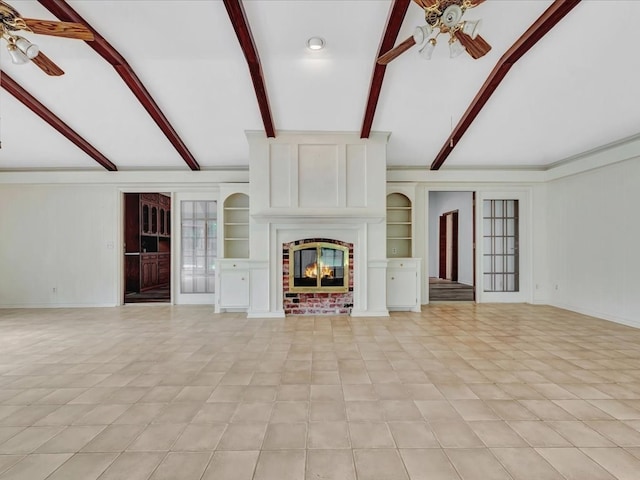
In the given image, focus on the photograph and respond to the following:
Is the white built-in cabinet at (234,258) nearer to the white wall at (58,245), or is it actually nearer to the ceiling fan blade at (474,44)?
the white wall at (58,245)

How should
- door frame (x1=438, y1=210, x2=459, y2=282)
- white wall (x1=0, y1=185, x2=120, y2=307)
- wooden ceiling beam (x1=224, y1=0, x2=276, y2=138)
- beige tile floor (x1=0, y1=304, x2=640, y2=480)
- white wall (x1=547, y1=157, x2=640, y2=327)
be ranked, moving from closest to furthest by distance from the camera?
1. beige tile floor (x1=0, y1=304, x2=640, y2=480)
2. wooden ceiling beam (x1=224, y1=0, x2=276, y2=138)
3. white wall (x1=547, y1=157, x2=640, y2=327)
4. white wall (x1=0, y1=185, x2=120, y2=307)
5. door frame (x1=438, y1=210, x2=459, y2=282)

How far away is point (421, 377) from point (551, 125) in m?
4.36

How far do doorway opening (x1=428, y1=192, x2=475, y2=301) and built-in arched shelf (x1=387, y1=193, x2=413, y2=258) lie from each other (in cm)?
147

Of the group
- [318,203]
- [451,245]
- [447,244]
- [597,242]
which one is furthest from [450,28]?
[447,244]

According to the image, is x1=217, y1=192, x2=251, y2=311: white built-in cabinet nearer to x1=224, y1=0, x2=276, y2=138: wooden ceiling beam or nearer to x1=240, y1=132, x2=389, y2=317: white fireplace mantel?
x1=240, y1=132, x2=389, y2=317: white fireplace mantel

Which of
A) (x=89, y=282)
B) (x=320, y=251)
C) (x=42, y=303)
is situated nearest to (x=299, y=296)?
(x=320, y=251)

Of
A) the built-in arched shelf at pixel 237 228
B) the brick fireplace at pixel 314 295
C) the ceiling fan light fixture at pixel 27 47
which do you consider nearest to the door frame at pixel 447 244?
the brick fireplace at pixel 314 295

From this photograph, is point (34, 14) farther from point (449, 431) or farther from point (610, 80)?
point (610, 80)

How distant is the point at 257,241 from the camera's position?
16.8 ft

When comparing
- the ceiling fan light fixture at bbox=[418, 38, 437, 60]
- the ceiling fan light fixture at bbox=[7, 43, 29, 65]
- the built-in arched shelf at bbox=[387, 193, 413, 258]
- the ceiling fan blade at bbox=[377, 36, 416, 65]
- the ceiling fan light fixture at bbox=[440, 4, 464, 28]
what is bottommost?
the built-in arched shelf at bbox=[387, 193, 413, 258]

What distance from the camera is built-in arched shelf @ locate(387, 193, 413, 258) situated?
20.8 ft

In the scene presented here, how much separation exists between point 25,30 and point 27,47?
0.44 ft

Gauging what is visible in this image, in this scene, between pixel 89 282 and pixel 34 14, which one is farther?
pixel 89 282

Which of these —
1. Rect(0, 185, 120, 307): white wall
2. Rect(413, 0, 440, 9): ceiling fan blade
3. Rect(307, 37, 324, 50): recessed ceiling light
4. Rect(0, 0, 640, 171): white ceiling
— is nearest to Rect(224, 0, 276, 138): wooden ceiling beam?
Rect(0, 0, 640, 171): white ceiling
